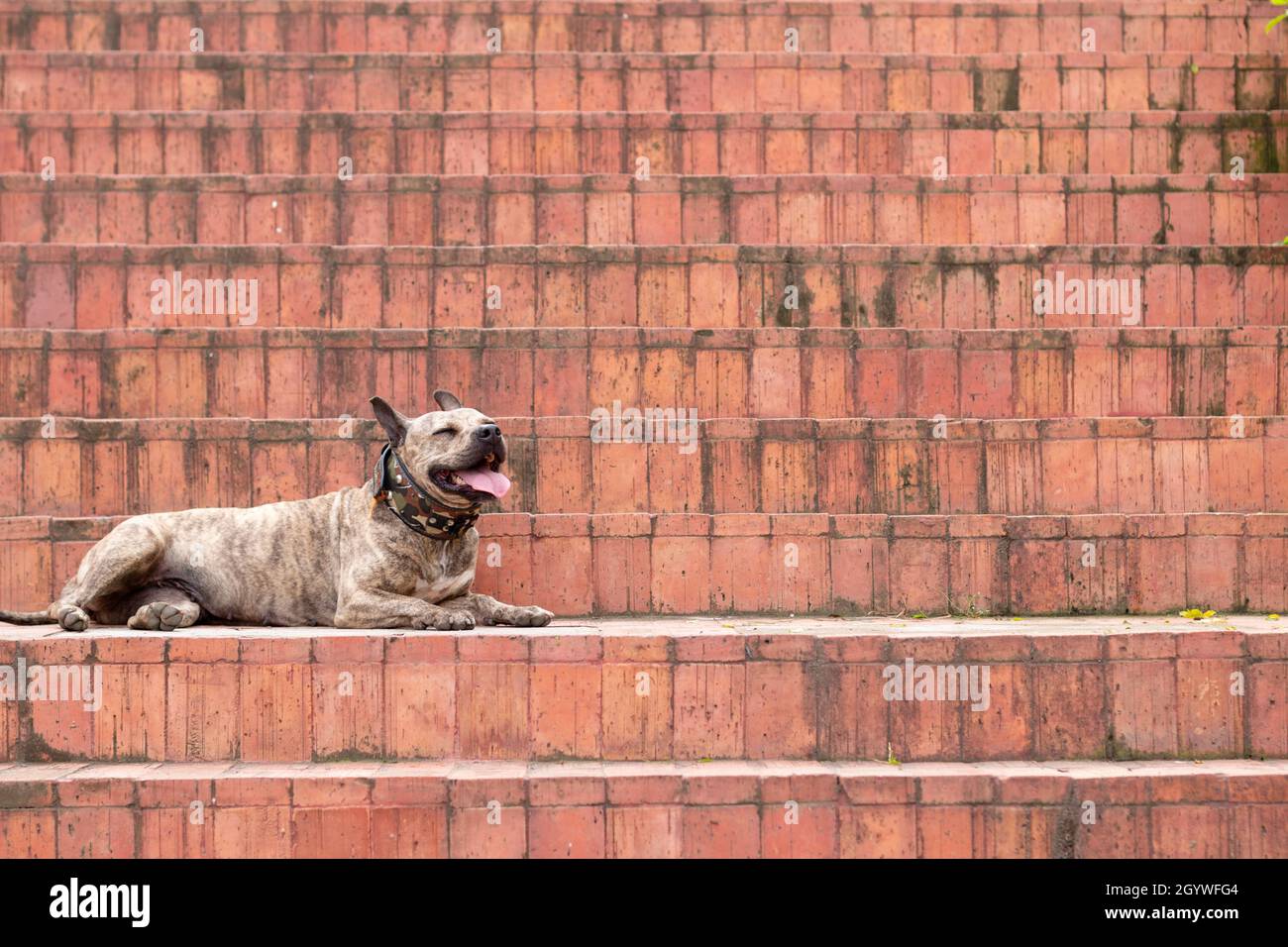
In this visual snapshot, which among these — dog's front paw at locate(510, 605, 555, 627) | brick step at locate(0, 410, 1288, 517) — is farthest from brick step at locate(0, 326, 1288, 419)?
dog's front paw at locate(510, 605, 555, 627)

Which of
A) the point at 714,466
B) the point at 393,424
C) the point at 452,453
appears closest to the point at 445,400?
the point at 393,424

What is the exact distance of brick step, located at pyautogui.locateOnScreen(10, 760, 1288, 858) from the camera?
6.14m

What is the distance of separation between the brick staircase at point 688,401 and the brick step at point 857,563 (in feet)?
0.08

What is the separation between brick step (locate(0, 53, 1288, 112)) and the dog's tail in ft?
18.3

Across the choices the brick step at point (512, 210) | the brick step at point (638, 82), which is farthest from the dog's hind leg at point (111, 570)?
the brick step at point (638, 82)

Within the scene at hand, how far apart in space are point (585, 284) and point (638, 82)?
2940 mm

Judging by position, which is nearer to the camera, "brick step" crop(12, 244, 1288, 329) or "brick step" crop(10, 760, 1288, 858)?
"brick step" crop(10, 760, 1288, 858)

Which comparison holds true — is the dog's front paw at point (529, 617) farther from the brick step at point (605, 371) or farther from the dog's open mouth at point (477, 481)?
the brick step at point (605, 371)

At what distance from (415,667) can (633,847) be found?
4.65 feet

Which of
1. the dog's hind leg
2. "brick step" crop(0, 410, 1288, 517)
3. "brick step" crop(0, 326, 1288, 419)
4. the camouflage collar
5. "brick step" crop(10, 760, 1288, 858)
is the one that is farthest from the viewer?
"brick step" crop(0, 326, 1288, 419)

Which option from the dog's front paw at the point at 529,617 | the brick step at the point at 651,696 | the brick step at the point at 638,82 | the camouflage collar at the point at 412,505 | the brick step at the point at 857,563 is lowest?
the brick step at the point at 651,696

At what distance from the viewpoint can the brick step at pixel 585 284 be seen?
9336mm

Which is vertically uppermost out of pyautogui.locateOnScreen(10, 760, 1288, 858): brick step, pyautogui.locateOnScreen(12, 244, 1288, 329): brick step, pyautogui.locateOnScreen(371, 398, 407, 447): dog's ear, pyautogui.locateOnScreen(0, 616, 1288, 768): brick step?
pyautogui.locateOnScreen(12, 244, 1288, 329): brick step

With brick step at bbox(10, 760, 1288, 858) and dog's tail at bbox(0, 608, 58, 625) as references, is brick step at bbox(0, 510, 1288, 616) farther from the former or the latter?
brick step at bbox(10, 760, 1288, 858)
